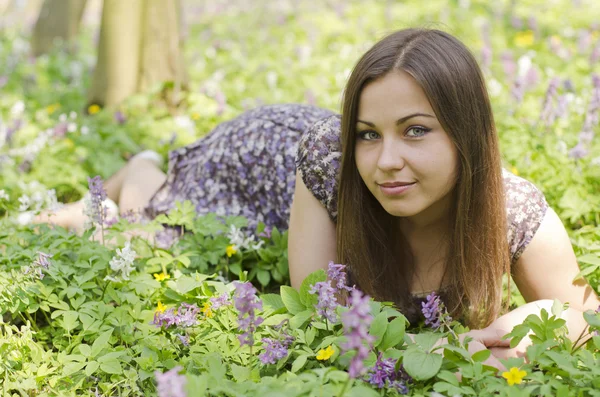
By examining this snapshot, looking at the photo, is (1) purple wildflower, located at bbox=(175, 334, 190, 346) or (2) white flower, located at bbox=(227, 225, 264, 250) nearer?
(1) purple wildflower, located at bbox=(175, 334, 190, 346)

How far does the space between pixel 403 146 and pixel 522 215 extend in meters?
0.66

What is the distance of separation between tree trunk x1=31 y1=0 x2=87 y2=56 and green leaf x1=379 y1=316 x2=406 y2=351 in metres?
9.78

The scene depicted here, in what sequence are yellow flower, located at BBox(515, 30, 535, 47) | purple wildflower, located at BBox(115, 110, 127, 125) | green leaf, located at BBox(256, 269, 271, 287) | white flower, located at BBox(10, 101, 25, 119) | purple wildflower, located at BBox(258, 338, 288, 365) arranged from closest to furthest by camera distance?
purple wildflower, located at BBox(258, 338, 288, 365) → green leaf, located at BBox(256, 269, 271, 287) → white flower, located at BBox(10, 101, 25, 119) → purple wildflower, located at BBox(115, 110, 127, 125) → yellow flower, located at BBox(515, 30, 535, 47)

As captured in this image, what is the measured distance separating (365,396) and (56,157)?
13.0 ft

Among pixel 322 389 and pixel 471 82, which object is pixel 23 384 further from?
pixel 471 82

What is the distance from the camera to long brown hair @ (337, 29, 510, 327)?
2594 mm

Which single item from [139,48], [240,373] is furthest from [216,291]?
[139,48]

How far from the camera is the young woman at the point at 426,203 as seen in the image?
101 inches

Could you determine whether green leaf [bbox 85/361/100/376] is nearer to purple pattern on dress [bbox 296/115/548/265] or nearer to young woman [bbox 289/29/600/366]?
young woman [bbox 289/29/600/366]

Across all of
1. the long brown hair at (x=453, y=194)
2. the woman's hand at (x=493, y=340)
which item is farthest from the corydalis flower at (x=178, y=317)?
the woman's hand at (x=493, y=340)

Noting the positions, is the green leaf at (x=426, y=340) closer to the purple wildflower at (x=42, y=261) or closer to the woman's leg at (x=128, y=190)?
the purple wildflower at (x=42, y=261)

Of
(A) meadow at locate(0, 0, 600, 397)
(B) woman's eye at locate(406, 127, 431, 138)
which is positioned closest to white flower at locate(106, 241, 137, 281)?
(A) meadow at locate(0, 0, 600, 397)

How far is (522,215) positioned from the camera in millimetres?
2869

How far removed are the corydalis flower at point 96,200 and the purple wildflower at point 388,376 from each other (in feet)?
4.74
